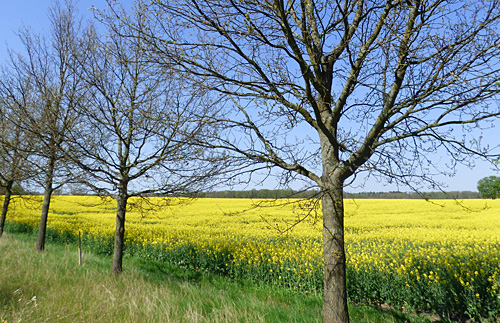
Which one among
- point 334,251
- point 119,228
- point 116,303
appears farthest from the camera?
point 119,228

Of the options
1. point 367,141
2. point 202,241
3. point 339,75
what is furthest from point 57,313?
point 202,241

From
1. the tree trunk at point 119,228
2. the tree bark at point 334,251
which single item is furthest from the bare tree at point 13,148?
the tree bark at point 334,251

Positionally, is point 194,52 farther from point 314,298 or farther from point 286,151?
point 314,298

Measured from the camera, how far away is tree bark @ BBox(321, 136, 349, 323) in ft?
11.0

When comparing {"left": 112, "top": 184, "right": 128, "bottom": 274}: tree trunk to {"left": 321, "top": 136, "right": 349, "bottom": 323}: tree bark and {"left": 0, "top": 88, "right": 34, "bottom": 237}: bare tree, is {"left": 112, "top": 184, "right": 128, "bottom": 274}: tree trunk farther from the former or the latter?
{"left": 321, "top": 136, "right": 349, "bottom": 323}: tree bark

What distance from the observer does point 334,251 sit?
341cm

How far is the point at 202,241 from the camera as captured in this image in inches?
431

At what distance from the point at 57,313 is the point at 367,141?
446 centimetres

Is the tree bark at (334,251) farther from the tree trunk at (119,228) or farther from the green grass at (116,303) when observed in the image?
the tree trunk at (119,228)

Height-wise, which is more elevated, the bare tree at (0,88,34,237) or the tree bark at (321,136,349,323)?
the bare tree at (0,88,34,237)

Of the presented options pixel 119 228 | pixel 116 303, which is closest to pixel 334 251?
pixel 116 303

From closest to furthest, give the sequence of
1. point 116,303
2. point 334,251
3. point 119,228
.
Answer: point 334,251, point 116,303, point 119,228

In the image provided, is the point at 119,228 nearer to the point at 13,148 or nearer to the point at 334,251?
the point at 13,148

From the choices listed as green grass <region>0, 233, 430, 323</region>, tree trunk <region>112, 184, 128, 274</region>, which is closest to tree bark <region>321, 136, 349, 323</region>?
green grass <region>0, 233, 430, 323</region>
